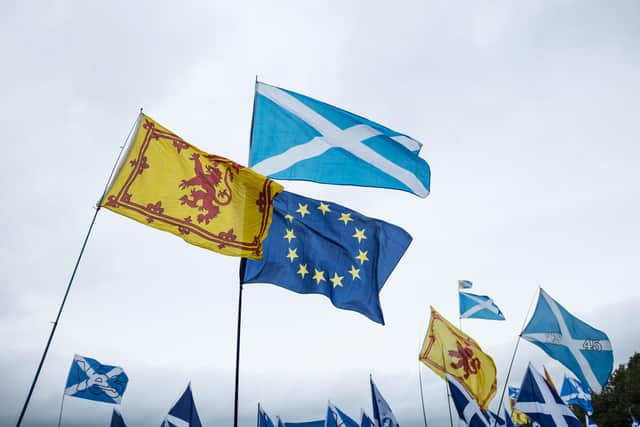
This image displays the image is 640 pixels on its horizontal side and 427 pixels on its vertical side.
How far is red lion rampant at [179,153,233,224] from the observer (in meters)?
8.16

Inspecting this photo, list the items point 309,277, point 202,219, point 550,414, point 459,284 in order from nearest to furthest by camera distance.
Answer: point 202,219, point 309,277, point 550,414, point 459,284

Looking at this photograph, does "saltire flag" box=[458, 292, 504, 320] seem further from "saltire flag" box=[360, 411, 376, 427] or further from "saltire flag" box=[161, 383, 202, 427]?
"saltire flag" box=[161, 383, 202, 427]

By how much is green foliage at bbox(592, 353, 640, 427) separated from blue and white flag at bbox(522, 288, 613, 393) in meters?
39.7

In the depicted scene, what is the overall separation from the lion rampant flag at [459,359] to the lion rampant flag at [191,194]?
11.4 m

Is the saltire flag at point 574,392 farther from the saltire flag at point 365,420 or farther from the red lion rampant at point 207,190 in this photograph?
the red lion rampant at point 207,190

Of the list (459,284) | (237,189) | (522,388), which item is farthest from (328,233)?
(459,284)

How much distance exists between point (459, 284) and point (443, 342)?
10.5m

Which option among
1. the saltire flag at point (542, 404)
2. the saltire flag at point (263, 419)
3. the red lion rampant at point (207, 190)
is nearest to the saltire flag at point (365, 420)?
the saltire flag at point (263, 419)

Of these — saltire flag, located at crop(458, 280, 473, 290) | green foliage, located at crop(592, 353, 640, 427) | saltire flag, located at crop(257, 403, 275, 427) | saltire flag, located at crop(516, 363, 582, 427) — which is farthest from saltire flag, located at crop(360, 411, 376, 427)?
green foliage, located at crop(592, 353, 640, 427)

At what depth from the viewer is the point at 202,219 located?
8.10 m

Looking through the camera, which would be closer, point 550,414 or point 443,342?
point 550,414

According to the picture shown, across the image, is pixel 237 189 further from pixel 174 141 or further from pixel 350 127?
pixel 350 127

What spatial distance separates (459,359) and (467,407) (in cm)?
169

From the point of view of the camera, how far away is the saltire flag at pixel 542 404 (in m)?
15.3
